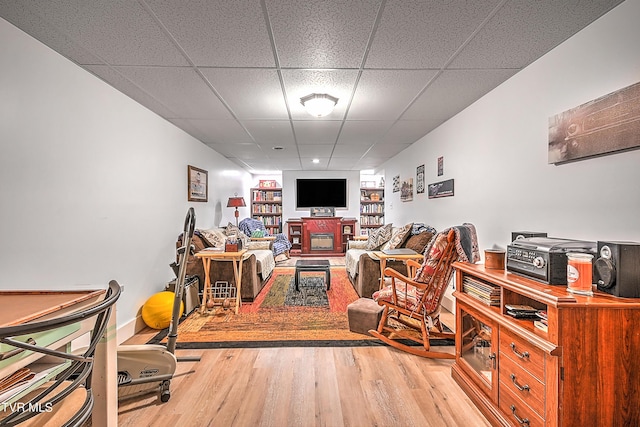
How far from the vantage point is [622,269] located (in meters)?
1.27

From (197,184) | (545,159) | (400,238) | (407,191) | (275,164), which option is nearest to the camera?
(545,159)

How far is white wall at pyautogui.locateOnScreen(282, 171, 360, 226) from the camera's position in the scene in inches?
326

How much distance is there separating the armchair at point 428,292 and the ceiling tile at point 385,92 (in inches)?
49.9

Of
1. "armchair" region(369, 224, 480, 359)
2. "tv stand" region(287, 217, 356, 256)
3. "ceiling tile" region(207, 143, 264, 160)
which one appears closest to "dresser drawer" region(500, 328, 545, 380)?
"armchair" region(369, 224, 480, 359)

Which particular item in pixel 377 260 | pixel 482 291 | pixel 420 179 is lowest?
pixel 377 260

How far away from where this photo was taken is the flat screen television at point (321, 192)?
8242 mm

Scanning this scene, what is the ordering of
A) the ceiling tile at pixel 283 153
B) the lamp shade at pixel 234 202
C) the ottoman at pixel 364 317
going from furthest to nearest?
the lamp shade at pixel 234 202 → the ceiling tile at pixel 283 153 → the ottoman at pixel 364 317

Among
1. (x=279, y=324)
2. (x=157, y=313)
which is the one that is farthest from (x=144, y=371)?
(x=279, y=324)

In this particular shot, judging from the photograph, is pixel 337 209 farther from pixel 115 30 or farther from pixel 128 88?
pixel 115 30

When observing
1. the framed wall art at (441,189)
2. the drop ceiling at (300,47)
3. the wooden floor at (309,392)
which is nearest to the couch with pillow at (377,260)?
the framed wall art at (441,189)

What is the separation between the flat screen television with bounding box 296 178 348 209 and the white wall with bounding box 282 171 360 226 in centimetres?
12

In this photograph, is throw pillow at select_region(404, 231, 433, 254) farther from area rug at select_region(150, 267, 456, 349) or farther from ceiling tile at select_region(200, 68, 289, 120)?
ceiling tile at select_region(200, 68, 289, 120)

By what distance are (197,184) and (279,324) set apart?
257cm

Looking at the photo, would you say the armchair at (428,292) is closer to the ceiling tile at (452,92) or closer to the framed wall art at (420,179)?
the ceiling tile at (452,92)
